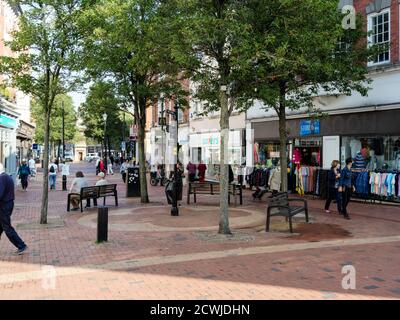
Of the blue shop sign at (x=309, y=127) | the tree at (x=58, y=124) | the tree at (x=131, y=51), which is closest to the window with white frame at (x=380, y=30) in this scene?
the blue shop sign at (x=309, y=127)

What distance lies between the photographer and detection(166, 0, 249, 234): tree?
10.2 metres

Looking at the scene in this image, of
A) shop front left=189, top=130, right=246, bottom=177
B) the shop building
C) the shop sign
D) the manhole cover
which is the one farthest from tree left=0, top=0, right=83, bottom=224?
the shop sign

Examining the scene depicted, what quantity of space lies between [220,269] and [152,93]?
11.2 metres

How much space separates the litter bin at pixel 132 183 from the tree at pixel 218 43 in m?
9.56

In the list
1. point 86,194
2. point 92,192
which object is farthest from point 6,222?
point 92,192

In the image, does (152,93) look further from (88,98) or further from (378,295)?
(378,295)

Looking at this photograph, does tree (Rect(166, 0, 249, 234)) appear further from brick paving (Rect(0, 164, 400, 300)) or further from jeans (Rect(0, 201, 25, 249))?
jeans (Rect(0, 201, 25, 249))

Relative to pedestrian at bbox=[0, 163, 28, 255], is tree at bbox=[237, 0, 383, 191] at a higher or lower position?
higher

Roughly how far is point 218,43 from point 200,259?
5.06 m

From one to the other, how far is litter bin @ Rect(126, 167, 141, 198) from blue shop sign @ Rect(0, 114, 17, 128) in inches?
378

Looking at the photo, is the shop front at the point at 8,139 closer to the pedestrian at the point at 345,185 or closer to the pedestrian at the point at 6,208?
the pedestrian at the point at 6,208

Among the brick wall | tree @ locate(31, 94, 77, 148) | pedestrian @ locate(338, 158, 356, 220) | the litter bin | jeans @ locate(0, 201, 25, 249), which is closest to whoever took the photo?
jeans @ locate(0, 201, 25, 249)

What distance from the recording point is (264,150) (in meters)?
26.2
